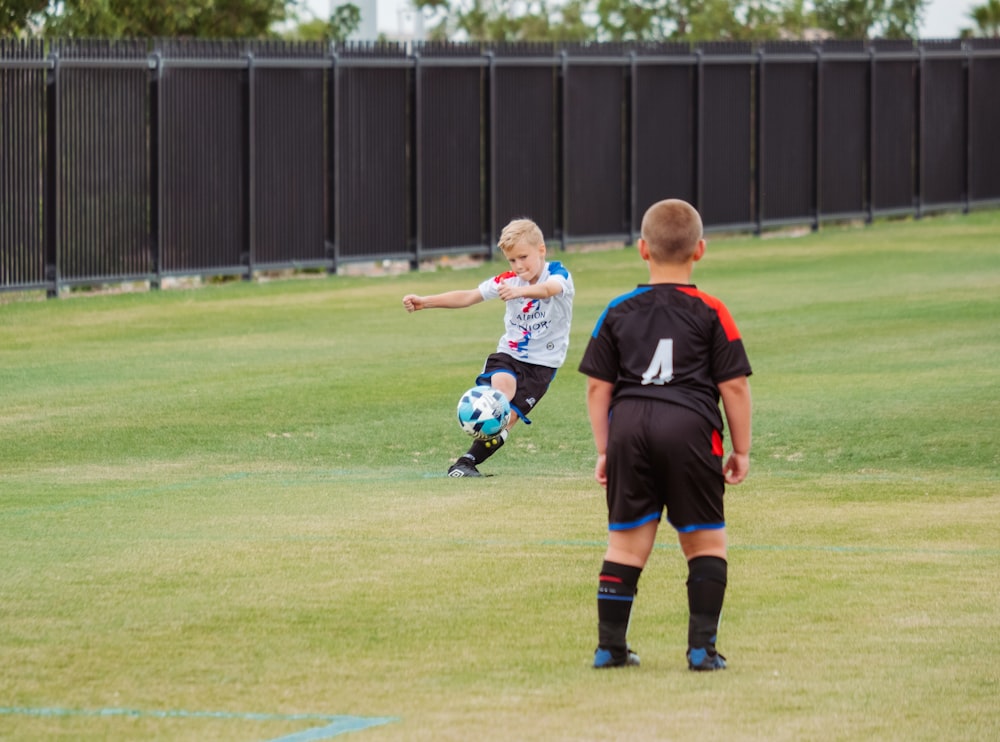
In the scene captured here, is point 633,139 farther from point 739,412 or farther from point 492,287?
point 739,412

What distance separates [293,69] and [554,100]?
466cm

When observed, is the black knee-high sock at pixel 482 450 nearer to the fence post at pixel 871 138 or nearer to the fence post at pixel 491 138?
the fence post at pixel 491 138

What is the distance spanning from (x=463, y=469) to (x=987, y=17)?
32860mm

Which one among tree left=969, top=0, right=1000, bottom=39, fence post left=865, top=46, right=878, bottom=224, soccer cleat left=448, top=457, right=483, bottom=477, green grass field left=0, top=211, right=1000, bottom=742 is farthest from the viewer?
tree left=969, top=0, right=1000, bottom=39

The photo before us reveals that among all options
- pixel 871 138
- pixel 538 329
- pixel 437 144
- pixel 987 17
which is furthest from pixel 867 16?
pixel 538 329

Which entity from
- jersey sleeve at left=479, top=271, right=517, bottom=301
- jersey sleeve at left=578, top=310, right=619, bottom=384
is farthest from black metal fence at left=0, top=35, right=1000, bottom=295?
jersey sleeve at left=578, top=310, right=619, bottom=384

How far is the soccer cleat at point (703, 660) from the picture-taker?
6109 millimetres

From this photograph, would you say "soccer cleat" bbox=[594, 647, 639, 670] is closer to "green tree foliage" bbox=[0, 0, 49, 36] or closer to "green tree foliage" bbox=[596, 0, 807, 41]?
"green tree foliage" bbox=[0, 0, 49, 36]

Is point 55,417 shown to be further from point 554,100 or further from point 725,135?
point 725,135

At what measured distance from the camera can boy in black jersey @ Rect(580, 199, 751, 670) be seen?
6.07m

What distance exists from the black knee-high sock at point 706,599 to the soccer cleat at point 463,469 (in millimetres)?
4621

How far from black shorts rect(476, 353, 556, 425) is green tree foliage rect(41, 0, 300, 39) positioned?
666 inches

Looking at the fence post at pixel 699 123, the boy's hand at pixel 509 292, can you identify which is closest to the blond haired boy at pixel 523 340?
the boy's hand at pixel 509 292

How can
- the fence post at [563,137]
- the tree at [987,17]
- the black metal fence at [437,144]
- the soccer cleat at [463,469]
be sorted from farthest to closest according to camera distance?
the tree at [987,17] → the fence post at [563,137] → the black metal fence at [437,144] → the soccer cleat at [463,469]
